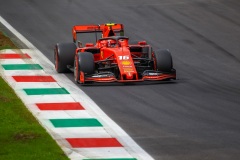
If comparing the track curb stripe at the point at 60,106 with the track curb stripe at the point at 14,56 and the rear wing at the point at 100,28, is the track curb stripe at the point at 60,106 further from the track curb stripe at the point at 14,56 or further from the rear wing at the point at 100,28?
the track curb stripe at the point at 14,56

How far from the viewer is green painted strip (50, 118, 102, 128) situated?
20475mm

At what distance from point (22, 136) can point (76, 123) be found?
2.16m

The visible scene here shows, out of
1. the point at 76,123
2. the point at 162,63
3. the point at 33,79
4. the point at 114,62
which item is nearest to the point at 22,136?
the point at 76,123

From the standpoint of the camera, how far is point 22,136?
18781mm

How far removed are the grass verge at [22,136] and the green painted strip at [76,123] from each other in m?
0.48

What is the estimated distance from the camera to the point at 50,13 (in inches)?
1463

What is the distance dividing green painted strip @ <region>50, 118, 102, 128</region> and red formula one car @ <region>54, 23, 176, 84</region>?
4303 millimetres

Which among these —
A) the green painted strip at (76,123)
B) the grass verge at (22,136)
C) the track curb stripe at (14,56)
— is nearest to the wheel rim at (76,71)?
the grass verge at (22,136)

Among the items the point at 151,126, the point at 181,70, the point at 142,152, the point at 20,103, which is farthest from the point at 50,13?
the point at 142,152

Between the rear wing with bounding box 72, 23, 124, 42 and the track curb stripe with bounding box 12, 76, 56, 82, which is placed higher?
the rear wing with bounding box 72, 23, 124, 42

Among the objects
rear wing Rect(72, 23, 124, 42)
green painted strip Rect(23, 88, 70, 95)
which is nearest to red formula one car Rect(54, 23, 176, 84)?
rear wing Rect(72, 23, 124, 42)

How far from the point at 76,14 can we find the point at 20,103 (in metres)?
14.9

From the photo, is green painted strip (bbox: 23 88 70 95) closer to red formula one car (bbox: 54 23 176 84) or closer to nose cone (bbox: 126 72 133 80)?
red formula one car (bbox: 54 23 176 84)

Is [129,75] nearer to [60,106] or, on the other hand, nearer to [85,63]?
[85,63]
